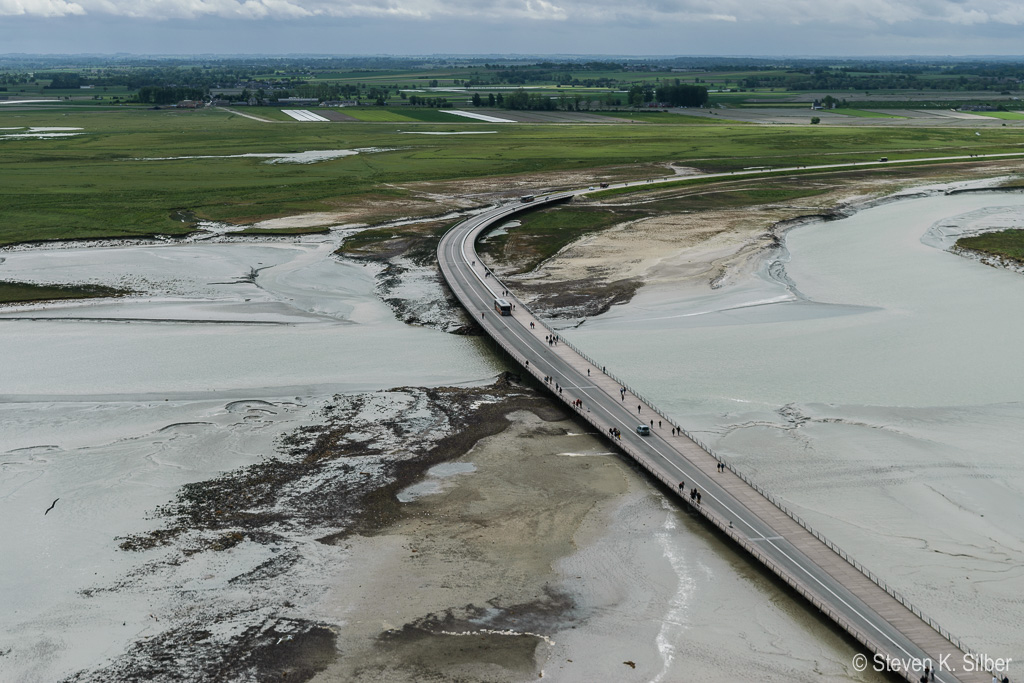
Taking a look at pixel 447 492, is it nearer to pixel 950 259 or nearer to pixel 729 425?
pixel 729 425

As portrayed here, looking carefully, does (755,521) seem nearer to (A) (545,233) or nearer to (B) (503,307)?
(B) (503,307)

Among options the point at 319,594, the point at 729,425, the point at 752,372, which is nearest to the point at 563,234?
the point at 752,372

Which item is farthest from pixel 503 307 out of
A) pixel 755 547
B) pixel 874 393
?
pixel 755 547

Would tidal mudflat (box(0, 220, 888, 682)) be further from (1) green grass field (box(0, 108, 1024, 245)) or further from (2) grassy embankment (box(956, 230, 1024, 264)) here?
(2) grassy embankment (box(956, 230, 1024, 264))

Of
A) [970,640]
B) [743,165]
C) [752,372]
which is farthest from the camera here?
[743,165]

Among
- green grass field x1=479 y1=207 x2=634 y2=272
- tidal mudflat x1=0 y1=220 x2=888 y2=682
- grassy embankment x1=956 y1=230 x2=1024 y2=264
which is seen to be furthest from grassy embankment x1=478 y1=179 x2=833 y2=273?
tidal mudflat x1=0 y1=220 x2=888 y2=682
